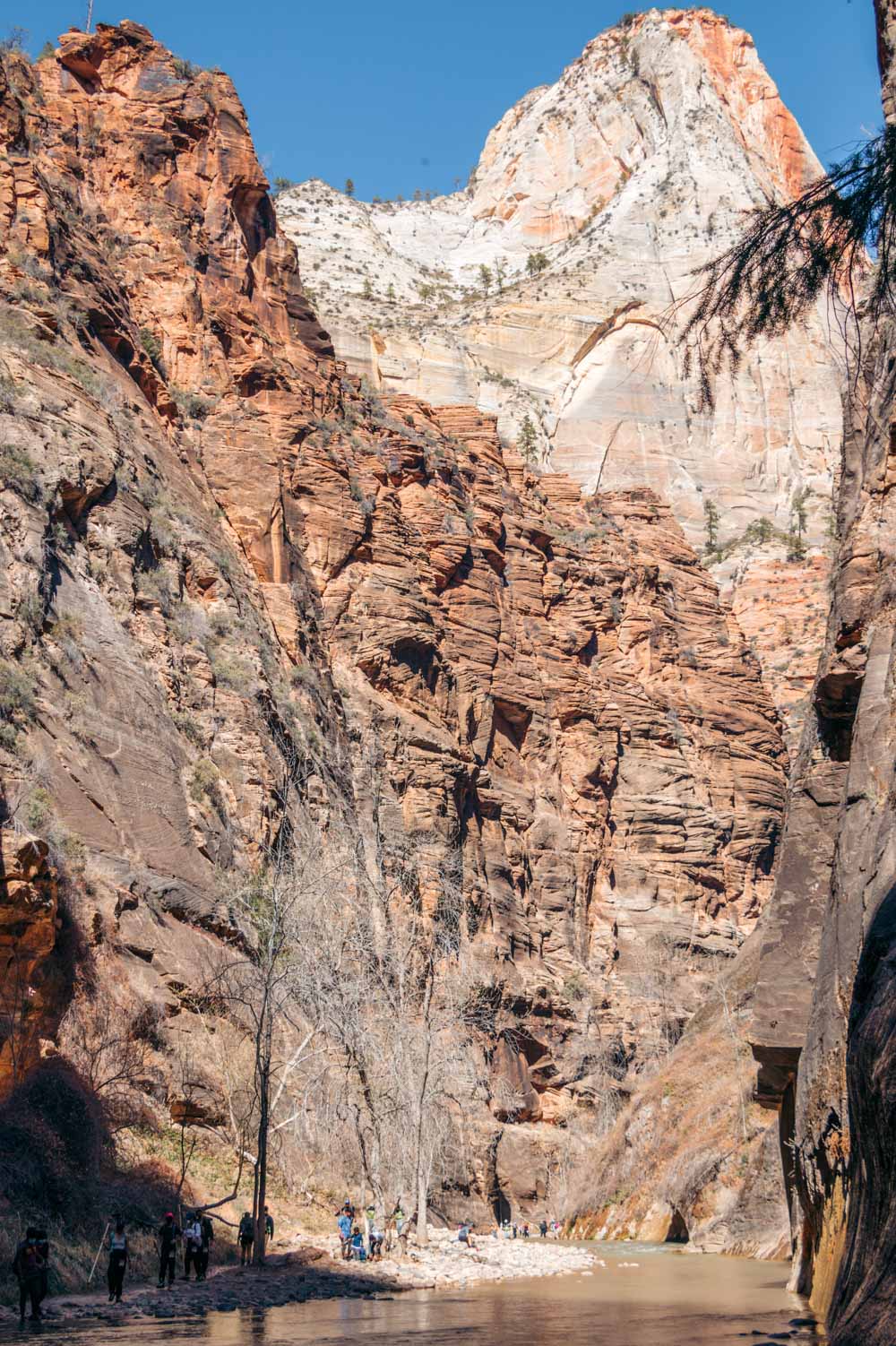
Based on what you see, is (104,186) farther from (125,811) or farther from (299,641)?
(125,811)

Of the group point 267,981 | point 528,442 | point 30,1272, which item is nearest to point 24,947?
point 267,981

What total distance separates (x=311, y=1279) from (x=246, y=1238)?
148 centimetres

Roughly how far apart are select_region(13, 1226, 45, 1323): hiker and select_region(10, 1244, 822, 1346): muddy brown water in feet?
2.10

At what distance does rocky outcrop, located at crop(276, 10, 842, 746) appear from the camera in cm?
10888

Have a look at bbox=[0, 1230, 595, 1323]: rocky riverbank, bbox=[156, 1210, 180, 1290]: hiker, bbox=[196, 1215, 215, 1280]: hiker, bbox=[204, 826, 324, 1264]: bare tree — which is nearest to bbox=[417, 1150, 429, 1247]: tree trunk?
bbox=[0, 1230, 595, 1323]: rocky riverbank

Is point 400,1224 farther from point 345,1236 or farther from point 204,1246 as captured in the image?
point 204,1246

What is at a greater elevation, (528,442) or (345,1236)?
(528,442)

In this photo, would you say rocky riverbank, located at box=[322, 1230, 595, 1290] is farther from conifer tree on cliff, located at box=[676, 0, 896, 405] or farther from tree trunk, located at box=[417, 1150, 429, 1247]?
conifer tree on cliff, located at box=[676, 0, 896, 405]

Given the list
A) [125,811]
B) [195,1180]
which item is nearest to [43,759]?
[125,811]

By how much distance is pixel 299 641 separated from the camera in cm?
5238

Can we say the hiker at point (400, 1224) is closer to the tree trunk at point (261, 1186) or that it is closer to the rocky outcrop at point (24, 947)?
the tree trunk at point (261, 1186)

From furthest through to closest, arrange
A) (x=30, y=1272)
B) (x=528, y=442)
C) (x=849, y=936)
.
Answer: (x=528, y=442) → (x=30, y=1272) → (x=849, y=936)

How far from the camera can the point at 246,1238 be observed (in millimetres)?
24953

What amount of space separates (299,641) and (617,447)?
66086mm
